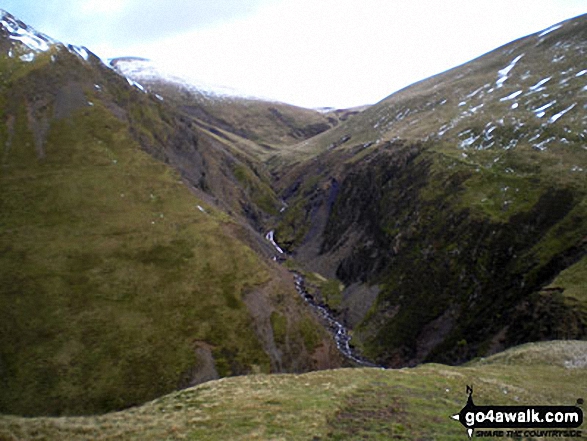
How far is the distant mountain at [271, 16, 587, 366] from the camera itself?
198 ft

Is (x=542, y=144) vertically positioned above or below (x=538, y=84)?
below

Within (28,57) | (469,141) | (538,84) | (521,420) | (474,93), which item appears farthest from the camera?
(474,93)

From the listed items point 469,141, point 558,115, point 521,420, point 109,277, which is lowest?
point 521,420

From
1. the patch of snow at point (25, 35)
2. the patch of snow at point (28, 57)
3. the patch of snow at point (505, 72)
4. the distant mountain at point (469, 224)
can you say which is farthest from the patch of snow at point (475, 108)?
the patch of snow at point (28, 57)

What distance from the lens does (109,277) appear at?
2376 inches

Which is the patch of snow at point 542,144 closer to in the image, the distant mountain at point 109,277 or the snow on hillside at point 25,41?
the distant mountain at point 109,277

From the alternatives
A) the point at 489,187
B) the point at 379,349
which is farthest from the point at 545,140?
the point at 379,349

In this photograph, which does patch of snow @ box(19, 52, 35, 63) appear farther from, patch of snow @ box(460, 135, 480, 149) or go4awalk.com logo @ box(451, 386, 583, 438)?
go4awalk.com logo @ box(451, 386, 583, 438)

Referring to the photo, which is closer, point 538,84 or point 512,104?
point 512,104

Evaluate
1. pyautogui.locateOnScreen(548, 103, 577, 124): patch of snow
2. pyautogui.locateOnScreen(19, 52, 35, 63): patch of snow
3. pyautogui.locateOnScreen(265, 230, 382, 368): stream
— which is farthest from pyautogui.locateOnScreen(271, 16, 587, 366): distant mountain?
pyautogui.locateOnScreen(19, 52, 35, 63): patch of snow

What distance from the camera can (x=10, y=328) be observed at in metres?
50.1

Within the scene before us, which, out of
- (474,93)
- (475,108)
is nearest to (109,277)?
(475,108)

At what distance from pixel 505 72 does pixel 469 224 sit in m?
111

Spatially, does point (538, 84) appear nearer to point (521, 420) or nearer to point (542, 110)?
point (542, 110)
